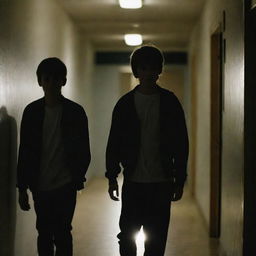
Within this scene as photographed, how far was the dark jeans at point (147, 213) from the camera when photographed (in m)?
2.53

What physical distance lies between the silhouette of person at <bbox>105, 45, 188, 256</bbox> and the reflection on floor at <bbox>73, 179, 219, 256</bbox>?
4.42 feet

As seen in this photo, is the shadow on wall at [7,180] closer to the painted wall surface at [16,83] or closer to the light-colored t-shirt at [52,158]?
the painted wall surface at [16,83]

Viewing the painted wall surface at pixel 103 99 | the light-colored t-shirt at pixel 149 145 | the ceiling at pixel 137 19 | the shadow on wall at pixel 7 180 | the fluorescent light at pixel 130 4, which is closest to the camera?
the light-colored t-shirt at pixel 149 145

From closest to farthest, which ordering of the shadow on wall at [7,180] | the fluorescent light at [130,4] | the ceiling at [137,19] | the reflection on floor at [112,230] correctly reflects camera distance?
the shadow on wall at [7,180] → the reflection on floor at [112,230] → the fluorescent light at [130,4] → the ceiling at [137,19]

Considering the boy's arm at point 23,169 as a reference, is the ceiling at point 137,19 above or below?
above

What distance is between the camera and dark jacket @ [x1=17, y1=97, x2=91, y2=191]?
274cm

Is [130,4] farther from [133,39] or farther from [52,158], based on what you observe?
[52,158]

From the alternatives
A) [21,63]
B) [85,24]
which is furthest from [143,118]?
[85,24]

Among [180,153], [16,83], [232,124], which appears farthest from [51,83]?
[232,124]

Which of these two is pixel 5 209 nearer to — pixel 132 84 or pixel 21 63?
pixel 21 63

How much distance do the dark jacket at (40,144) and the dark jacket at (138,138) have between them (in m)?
0.25

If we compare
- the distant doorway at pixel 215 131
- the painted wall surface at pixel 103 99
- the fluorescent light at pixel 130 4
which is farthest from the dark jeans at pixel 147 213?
the painted wall surface at pixel 103 99

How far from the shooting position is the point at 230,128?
3.39 meters
